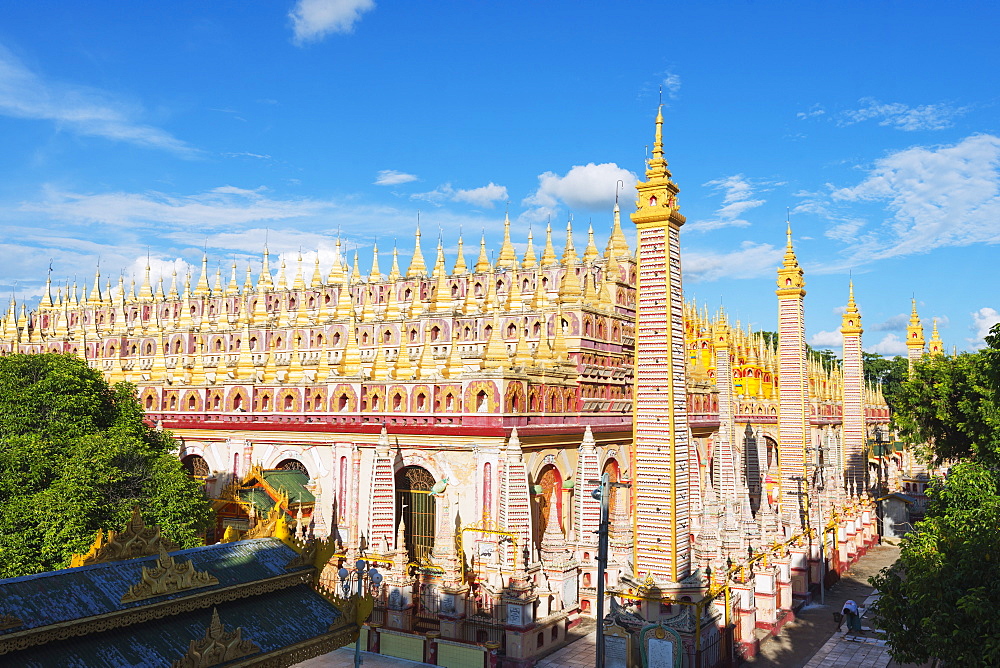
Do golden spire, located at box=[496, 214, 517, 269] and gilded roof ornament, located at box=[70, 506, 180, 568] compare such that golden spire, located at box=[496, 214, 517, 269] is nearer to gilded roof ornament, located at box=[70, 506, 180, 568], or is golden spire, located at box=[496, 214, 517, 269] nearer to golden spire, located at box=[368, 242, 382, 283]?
golden spire, located at box=[368, 242, 382, 283]

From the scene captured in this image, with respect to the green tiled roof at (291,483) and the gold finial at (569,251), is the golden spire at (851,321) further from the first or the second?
the green tiled roof at (291,483)

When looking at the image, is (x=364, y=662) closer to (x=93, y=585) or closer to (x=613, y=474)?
(x=93, y=585)

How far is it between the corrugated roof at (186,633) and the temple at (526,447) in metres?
1.07

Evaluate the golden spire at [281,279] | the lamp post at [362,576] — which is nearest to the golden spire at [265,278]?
the golden spire at [281,279]

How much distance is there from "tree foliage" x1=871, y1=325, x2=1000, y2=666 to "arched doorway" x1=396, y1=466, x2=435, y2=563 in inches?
716

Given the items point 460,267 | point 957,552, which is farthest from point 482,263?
point 957,552

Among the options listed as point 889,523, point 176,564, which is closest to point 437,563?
point 176,564

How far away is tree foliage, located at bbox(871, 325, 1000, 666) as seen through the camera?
49.3 ft

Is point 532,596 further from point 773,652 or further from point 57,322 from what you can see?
point 57,322

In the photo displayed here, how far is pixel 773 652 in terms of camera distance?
86.4ft

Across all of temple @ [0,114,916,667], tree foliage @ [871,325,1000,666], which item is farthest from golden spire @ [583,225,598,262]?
tree foliage @ [871,325,1000,666]

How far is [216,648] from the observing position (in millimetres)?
12664

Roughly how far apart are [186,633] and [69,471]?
1475cm

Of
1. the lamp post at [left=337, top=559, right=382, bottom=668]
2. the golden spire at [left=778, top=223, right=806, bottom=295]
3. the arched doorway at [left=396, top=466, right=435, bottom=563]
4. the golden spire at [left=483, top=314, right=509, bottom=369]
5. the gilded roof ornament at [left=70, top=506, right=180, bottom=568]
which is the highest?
the golden spire at [left=778, top=223, right=806, bottom=295]
